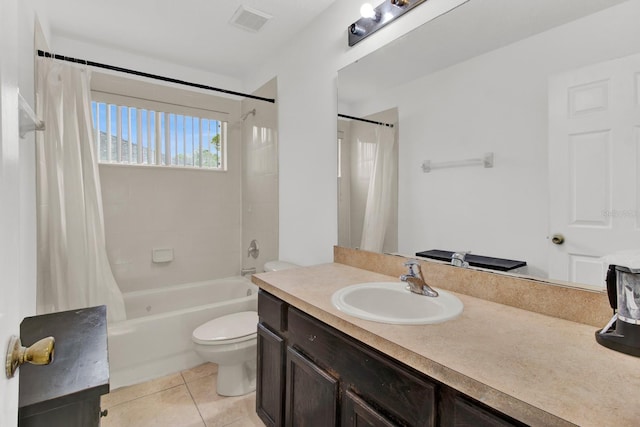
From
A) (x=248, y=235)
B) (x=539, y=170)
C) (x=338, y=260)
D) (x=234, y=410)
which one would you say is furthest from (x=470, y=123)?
(x=248, y=235)

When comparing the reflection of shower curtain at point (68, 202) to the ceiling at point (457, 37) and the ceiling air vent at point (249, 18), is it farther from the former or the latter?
the ceiling at point (457, 37)

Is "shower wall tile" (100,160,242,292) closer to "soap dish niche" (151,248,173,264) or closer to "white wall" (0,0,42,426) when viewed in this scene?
"soap dish niche" (151,248,173,264)

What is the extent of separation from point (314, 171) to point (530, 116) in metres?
1.30

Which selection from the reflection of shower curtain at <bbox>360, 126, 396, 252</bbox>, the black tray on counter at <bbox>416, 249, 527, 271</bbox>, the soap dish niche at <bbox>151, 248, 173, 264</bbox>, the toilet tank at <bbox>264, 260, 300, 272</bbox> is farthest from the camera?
the soap dish niche at <bbox>151, 248, 173, 264</bbox>

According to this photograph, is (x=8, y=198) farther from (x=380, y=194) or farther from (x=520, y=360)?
(x=380, y=194)

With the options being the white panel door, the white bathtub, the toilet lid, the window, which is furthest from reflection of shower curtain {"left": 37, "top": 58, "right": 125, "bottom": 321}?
the white panel door

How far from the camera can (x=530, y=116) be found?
1099mm

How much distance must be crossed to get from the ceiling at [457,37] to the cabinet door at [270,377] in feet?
4.53

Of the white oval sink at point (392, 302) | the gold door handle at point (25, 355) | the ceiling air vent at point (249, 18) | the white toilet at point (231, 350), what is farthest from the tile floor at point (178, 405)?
the ceiling air vent at point (249, 18)

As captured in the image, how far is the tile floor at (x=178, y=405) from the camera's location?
5.66 feet

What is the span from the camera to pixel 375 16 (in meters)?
1.64

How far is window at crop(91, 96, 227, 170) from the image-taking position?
2664mm

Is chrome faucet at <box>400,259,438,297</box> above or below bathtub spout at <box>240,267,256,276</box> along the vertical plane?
above

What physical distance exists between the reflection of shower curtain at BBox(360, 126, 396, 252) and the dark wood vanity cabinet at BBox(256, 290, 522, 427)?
24.9 inches
